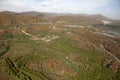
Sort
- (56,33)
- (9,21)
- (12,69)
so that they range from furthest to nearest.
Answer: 1. (9,21)
2. (56,33)
3. (12,69)

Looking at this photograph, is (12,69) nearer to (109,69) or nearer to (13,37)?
(13,37)

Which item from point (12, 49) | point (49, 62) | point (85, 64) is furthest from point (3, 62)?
point (85, 64)

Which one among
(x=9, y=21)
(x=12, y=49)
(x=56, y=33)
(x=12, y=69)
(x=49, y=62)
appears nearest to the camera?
(x=12, y=69)

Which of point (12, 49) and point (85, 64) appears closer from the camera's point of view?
point (85, 64)

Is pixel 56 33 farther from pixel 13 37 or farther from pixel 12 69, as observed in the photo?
pixel 12 69

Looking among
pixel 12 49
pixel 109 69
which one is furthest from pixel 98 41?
pixel 12 49

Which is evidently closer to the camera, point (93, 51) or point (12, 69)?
point (12, 69)
